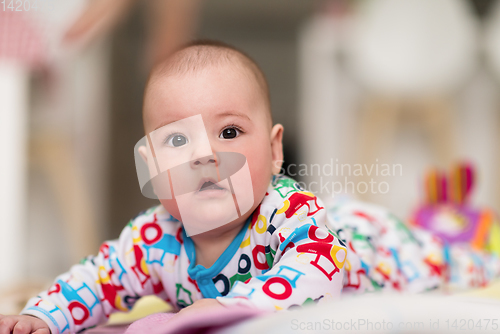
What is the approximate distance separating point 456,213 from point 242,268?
664 millimetres

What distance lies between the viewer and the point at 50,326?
494 millimetres

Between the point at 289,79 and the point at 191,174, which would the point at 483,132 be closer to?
the point at 289,79

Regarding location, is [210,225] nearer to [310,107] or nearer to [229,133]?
[229,133]

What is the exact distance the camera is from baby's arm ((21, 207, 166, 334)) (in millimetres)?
533

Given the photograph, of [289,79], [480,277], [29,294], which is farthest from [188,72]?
[289,79]

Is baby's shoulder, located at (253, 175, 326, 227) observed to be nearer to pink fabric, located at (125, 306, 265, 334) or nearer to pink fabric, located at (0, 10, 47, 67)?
pink fabric, located at (125, 306, 265, 334)

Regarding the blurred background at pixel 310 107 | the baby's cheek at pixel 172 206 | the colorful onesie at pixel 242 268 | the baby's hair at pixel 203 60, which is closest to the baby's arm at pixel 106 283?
the colorful onesie at pixel 242 268

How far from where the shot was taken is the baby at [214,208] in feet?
1.51

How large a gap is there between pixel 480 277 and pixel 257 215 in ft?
1.73

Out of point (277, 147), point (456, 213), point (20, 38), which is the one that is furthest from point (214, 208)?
point (20, 38)

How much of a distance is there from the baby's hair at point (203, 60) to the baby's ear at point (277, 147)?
2 centimetres

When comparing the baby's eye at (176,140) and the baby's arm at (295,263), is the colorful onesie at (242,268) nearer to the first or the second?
the baby's arm at (295,263)

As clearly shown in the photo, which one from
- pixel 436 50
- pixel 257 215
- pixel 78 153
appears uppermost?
pixel 436 50

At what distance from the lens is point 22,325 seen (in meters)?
0.47
